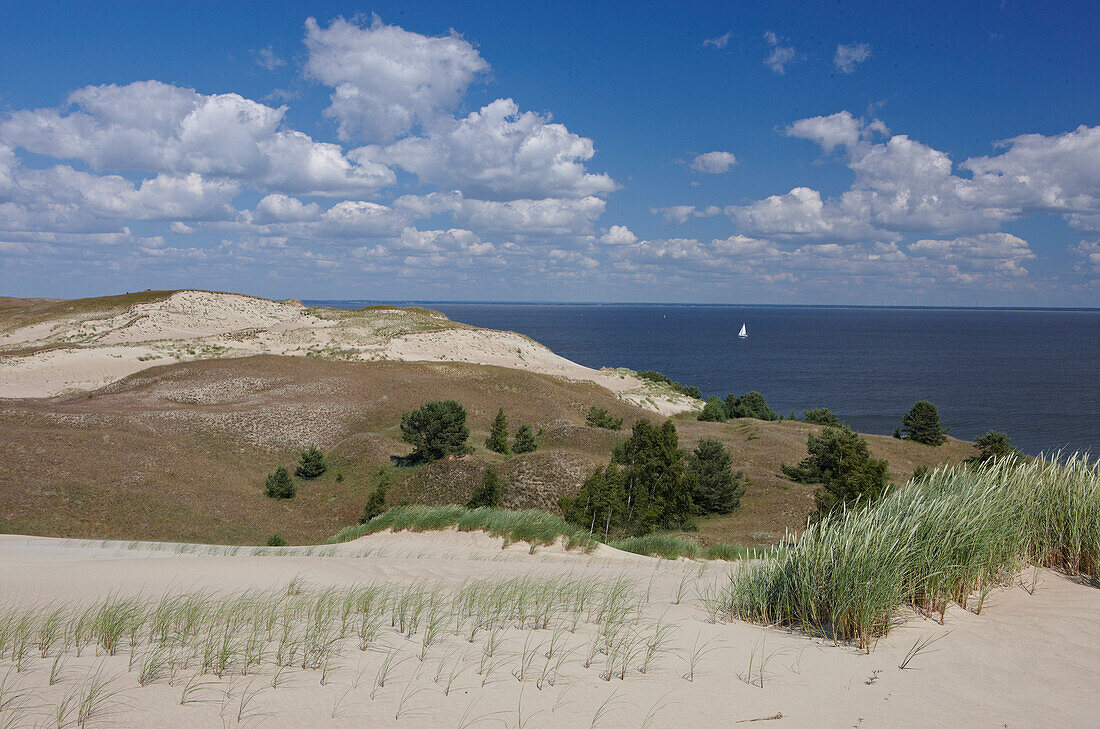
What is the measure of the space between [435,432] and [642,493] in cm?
1048

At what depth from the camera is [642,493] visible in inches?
760

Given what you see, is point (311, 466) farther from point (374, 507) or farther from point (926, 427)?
point (926, 427)

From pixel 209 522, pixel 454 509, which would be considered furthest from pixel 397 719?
pixel 209 522

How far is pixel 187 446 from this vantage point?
85.4ft

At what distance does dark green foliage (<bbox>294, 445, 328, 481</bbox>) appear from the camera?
25.5 meters

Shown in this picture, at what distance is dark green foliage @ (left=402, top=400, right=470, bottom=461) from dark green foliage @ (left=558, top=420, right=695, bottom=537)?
8.56m

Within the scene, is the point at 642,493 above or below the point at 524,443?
above

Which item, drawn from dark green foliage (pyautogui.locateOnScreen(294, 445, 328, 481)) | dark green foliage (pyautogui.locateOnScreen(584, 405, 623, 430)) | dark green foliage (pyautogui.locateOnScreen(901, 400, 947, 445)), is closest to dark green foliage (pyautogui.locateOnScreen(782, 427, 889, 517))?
dark green foliage (pyautogui.locateOnScreen(584, 405, 623, 430))

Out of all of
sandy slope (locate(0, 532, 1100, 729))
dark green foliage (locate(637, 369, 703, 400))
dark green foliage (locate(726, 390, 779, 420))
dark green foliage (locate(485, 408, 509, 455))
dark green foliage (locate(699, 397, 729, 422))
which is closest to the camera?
sandy slope (locate(0, 532, 1100, 729))

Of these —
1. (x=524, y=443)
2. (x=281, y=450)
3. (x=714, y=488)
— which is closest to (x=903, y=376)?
(x=524, y=443)

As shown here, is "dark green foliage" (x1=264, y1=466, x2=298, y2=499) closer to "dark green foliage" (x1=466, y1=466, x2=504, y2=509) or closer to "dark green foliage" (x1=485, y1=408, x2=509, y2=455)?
"dark green foliage" (x1=466, y1=466, x2=504, y2=509)

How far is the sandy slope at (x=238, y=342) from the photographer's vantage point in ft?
147

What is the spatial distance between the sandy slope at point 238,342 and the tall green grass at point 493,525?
119ft

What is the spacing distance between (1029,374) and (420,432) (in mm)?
93947
